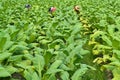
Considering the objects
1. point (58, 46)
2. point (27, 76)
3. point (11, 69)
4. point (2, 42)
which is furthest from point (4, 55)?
point (58, 46)

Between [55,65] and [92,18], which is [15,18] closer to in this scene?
[92,18]

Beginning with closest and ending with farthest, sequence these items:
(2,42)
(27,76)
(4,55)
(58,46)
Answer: (27,76) < (4,55) < (2,42) < (58,46)

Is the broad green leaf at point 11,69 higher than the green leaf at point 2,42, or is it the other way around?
the green leaf at point 2,42

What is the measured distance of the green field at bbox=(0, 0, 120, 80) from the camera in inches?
176

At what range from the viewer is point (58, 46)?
5484 millimetres

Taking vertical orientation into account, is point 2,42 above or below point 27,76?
above

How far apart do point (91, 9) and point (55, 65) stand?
4.88 m

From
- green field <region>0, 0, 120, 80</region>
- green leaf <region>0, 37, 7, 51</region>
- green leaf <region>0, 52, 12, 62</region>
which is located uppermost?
green leaf <region>0, 37, 7, 51</region>

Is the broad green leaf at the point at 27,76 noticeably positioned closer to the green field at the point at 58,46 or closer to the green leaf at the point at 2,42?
the green field at the point at 58,46

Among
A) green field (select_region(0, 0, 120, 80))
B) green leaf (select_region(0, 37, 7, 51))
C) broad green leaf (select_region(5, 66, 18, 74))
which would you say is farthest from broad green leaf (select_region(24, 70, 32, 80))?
green leaf (select_region(0, 37, 7, 51))

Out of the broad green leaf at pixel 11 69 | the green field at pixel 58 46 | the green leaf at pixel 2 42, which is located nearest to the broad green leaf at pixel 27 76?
the green field at pixel 58 46

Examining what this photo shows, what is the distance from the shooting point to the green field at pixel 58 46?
4469 mm

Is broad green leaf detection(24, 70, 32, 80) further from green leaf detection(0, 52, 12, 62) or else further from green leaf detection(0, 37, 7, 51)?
green leaf detection(0, 37, 7, 51)

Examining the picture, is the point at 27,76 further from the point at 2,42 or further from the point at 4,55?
the point at 2,42
